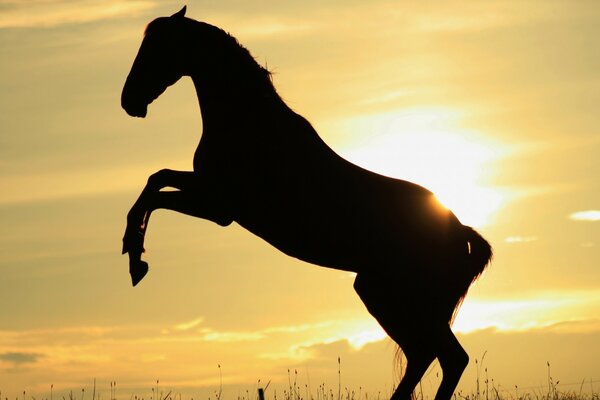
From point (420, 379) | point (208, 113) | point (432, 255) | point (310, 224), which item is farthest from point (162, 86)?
point (420, 379)

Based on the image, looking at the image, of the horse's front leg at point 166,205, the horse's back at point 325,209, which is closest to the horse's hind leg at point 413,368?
the horse's back at point 325,209

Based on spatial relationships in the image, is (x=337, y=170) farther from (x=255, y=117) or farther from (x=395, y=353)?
(x=395, y=353)

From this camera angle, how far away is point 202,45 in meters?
9.69

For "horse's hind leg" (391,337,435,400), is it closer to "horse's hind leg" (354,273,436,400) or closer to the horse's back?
"horse's hind leg" (354,273,436,400)

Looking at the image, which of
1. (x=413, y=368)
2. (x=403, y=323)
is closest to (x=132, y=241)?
(x=403, y=323)

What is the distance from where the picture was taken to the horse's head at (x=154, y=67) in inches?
384

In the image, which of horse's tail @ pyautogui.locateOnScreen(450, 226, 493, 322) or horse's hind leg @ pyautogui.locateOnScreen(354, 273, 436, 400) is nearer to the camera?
horse's hind leg @ pyautogui.locateOnScreen(354, 273, 436, 400)

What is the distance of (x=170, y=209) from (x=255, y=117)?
1.08 m

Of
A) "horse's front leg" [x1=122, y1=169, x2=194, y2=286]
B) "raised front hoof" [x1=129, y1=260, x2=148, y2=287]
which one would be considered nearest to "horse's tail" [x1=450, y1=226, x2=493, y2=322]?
"horse's front leg" [x1=122, y1=169, x2=194, y2=286]

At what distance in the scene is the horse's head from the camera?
975cm

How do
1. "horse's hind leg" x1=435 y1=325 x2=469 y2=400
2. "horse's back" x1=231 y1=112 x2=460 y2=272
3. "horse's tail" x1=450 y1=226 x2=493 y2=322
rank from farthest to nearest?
"horse's tail" x1=450 y1=226 x2=493 y2=322 → "horse's hind leg" x1=435 y1=325 x2=469 y2=400 → "horse's back" x1=231 y1=112 x2=460 y2=272

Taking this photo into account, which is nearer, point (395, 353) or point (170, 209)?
point (170, 209)

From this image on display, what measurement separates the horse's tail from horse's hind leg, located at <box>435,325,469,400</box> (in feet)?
1.30

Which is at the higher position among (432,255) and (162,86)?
(162,86)
